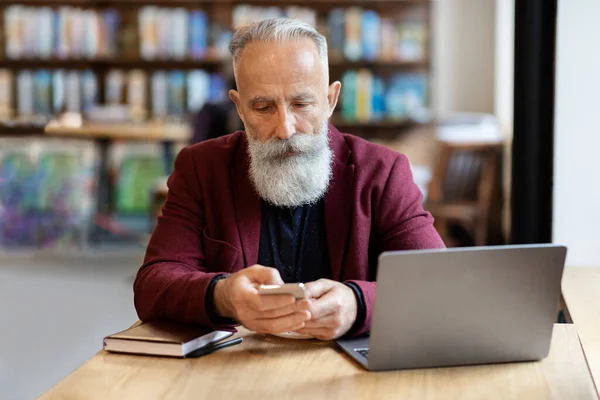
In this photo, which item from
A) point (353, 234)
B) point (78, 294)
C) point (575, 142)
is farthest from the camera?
point (78, 294)

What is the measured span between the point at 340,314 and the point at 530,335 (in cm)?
31

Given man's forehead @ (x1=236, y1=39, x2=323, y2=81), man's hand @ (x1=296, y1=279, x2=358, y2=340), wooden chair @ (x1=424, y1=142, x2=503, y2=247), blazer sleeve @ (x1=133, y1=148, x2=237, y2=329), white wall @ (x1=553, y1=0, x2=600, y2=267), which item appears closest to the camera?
man's hand @ (x1=296, y1=279, x2=358, y2=340)

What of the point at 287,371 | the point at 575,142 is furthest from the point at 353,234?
the point at 575,142

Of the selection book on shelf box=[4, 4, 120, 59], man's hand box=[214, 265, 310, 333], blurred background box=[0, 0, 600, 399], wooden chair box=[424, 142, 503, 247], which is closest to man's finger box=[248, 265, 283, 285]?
man's hand box=[214, 265, 310, 333]

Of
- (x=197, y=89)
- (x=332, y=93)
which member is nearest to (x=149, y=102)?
(x=197, y=89)

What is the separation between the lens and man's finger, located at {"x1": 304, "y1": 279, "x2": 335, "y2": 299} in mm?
1493

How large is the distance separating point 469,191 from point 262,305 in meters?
5.08

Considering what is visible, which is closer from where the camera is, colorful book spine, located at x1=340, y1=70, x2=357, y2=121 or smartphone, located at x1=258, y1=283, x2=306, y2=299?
smartphone, located at x1=258, y1=283, x2=306, y2=299

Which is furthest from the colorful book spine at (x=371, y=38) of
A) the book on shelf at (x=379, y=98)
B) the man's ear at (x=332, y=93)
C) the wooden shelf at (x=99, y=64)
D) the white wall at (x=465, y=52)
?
the man's ear at (x=332, y=93)

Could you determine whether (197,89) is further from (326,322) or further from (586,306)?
(326,322)

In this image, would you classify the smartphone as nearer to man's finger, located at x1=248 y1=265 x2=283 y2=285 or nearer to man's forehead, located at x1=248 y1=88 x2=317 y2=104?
man's finger, located at x1=248 y1=265 x2=283 y2=285

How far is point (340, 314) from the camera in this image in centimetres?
151

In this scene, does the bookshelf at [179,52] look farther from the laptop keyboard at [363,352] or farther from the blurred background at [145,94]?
the laptop keyboard at [363,352]

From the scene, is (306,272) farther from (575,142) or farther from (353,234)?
(575,142)
